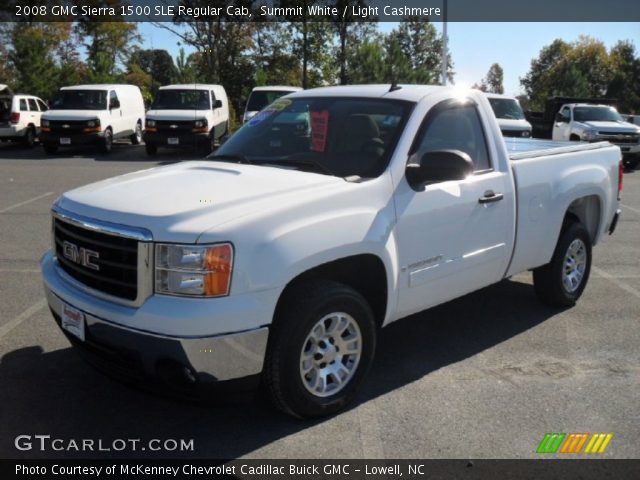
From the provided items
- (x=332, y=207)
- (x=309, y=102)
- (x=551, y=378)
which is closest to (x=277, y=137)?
(x=309, y=102)

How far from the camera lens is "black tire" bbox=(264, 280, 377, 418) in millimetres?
3398

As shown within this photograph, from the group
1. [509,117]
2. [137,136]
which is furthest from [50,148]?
[509,117]

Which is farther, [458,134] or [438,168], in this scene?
[458,134]

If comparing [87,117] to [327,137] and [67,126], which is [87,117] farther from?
[327,137]

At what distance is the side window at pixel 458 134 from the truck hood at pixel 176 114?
15.2 metres

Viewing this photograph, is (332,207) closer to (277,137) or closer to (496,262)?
(277,137)

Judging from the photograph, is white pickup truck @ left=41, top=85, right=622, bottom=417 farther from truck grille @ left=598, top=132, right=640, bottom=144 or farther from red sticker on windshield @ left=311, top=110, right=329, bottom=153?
truck grille @ left=598, top=132, right=640, bottom=144

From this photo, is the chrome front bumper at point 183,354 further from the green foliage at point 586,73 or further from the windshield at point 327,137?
the green foliage at point 586,73

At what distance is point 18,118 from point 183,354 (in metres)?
20.6

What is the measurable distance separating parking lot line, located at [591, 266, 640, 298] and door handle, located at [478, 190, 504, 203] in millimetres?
2448

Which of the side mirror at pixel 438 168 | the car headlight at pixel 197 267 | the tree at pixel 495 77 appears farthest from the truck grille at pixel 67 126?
the tree at pixel 495 77

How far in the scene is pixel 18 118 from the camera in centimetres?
2111

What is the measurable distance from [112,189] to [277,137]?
4.09 feet

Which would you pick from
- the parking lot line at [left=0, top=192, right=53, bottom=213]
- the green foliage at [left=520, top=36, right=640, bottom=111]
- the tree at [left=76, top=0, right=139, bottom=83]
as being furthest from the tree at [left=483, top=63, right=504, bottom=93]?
the parking lot line at [left=0, top=192, right=53, bottom=213]
